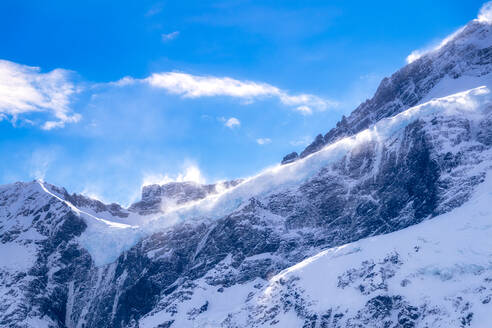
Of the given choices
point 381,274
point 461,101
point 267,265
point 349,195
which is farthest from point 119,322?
point 461,101

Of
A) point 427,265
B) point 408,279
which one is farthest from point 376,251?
point 427,265

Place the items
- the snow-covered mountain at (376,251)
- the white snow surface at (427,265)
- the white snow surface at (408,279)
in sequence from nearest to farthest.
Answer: the white snow surface at (408,279)
the white snow surface at (427,265)
the snow-covered mountain at (376,251)

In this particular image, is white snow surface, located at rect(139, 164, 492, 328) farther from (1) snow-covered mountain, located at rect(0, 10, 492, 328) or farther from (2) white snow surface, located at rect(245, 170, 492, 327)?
(1) snow-covered mountain, located at rect(0, 10, 492, 328)

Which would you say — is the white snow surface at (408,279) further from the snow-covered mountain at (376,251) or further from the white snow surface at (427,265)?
the snow-covered mountain at (376,251)

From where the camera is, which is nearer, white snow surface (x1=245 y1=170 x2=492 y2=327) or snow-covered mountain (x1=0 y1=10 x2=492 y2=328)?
white snow surface (x1=245 y1=170 x2=492 y2=327)

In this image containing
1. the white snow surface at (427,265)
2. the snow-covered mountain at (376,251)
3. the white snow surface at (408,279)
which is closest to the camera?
the white snow surface at (408,279)

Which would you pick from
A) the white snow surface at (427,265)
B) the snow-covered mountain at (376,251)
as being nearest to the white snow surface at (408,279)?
the white snow surface at (427,265)

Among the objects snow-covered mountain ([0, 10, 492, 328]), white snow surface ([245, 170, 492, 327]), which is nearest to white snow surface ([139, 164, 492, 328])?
white snow surface ([245, 170, 492, 327])

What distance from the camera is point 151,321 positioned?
183 m

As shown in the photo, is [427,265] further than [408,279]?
Yes

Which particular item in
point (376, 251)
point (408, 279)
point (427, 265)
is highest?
point (376, 251)

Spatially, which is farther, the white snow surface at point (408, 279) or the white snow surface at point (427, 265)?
the white snow surface at point (427, 265)

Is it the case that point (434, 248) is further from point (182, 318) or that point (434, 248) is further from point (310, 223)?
point (182, 318)

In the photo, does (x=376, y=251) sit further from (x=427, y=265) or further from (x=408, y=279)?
(x=427, y=265)
